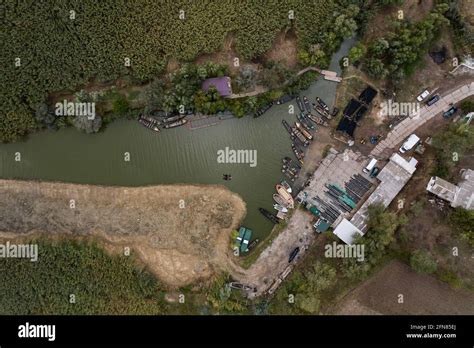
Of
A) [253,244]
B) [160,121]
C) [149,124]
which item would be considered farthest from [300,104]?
[149,124]

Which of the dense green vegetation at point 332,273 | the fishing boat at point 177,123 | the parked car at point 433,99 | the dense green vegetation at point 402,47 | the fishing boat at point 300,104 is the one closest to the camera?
the dense green vegetation at point 332,273

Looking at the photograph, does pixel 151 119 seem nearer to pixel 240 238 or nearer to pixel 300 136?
pixel 240 238

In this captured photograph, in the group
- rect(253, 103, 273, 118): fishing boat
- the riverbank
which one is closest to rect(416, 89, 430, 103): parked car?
rect(253, 103, 273, 118): fishing boat

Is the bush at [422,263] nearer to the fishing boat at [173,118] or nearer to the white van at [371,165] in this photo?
the white van at [371,165]

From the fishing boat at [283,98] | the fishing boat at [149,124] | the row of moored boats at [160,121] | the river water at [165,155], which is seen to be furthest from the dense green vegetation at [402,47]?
the fishing boat at [149,124]

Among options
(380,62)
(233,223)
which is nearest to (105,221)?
(233,223)

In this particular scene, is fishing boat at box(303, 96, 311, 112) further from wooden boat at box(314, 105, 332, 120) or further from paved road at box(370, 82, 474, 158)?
paved road at box(370, 82, 474, 158)

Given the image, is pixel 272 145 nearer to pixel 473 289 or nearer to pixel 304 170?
pixel 304 170
